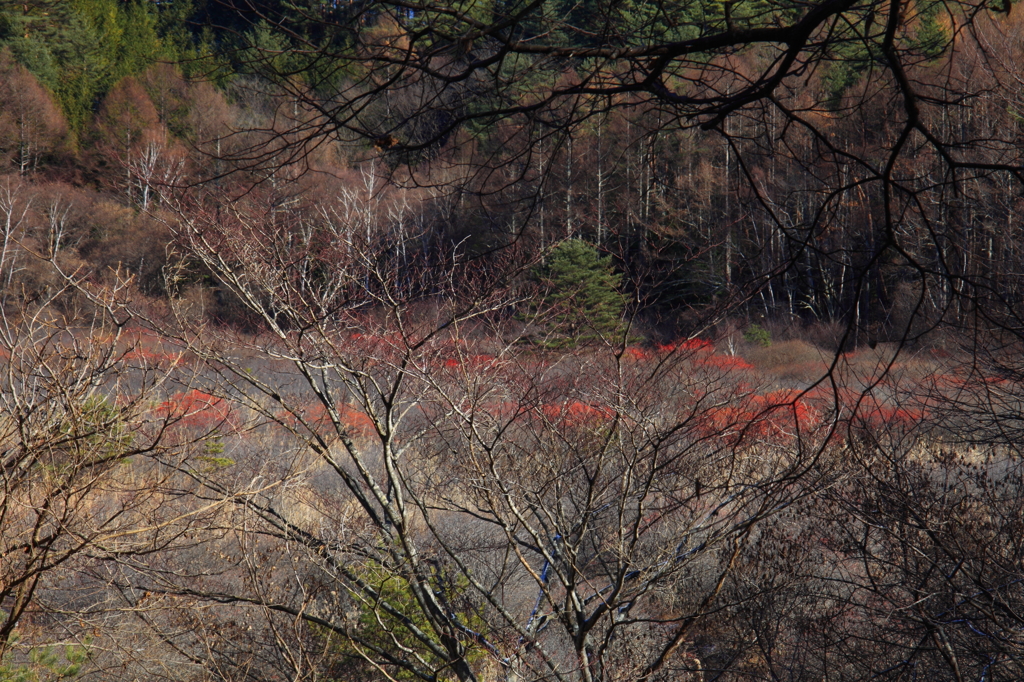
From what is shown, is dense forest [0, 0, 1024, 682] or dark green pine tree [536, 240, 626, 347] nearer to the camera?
dense forest [0, 0, 1024, 682]

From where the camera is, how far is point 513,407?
717 cm

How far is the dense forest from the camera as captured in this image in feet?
8.88

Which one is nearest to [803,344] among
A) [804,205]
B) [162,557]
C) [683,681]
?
[804,205]

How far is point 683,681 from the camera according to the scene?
572 centimetres

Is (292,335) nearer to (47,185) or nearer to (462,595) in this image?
(462,595)

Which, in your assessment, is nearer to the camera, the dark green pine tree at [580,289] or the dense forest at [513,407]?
the dense forest at [513,407]

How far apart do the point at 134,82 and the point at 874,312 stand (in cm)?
2500

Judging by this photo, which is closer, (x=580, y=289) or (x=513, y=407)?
(x=513, y=407)

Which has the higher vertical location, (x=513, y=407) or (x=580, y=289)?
(x=580, y=289)

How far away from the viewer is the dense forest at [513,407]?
271 cm

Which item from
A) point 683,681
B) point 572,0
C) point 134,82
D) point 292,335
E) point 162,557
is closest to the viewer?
point 572,0

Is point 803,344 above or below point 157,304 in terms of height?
below

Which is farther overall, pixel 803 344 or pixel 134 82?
pixel 134 82

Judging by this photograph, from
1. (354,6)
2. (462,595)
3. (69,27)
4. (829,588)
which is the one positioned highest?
(69,27)
